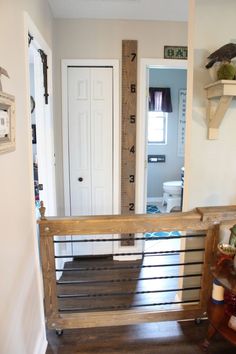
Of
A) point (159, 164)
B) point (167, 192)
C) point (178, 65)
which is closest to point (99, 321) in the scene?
point (178, 65)

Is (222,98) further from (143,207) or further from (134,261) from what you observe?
(134,261)

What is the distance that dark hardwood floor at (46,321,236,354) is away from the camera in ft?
6.23

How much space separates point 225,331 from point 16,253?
1349 millimetres

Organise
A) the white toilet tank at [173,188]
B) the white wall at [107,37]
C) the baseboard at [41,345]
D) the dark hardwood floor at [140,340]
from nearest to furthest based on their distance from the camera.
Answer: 1. the baseboard at [41,345]
2. the dark hardwood floor at [140,340]
3. the white wall at [107,37]
4. the white toilet tank at [173,188]

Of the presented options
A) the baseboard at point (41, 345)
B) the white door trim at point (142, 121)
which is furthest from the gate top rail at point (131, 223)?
the white door trim at point (142, 121)

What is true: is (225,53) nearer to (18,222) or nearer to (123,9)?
(123,9)

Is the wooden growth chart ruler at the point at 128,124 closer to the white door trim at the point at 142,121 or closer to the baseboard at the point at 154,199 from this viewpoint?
the white door trim at the point at 142,121

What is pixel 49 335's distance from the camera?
6.70ft

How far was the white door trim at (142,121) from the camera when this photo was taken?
3002 mm

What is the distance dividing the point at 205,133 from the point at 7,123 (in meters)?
1.33

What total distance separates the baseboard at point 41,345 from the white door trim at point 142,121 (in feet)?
5.59

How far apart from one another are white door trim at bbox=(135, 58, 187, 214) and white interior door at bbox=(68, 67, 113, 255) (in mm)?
311

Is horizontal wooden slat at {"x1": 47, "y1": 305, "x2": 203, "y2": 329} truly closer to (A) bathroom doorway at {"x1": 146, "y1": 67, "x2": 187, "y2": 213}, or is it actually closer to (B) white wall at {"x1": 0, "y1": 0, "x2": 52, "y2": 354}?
(B) white wall at {"x1": 0, "y1": 0, "x2": 52, "y2": 354}

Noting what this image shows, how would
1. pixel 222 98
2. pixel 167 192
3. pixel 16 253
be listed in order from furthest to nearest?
pixel 167 192, pixel 222 98, pixel 16 253
